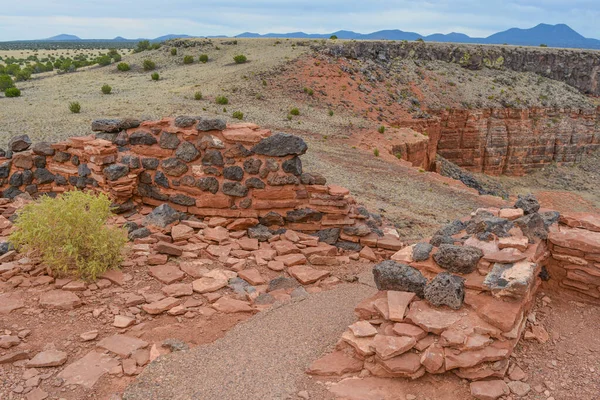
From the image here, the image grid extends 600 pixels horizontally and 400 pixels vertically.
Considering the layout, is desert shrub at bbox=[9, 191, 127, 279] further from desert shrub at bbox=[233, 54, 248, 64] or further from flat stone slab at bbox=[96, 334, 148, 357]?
desert shrub at bbox=[233, 54, 248, 64]

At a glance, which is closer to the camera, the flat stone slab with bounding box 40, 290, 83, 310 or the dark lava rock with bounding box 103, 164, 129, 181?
the flat stone slab with bounding box 40, 290, 83, 310

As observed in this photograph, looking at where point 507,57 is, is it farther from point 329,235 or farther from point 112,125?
point 112,125

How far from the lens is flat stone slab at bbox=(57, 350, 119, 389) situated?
4325mm

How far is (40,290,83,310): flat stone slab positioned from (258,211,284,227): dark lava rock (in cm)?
349

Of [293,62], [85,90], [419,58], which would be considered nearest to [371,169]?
[293,62]

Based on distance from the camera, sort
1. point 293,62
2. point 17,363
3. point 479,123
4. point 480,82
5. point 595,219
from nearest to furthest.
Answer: point 17,363, point 595,219, point 293,62, point 479,123, point 480,82

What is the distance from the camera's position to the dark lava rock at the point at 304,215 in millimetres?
8359

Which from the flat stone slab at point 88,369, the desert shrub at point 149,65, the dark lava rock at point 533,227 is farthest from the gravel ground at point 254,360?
the desert shrub at point 149,65

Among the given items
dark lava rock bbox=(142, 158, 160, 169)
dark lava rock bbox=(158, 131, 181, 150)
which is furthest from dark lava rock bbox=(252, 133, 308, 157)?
dark lava rock bbox=(142, 158, 160, 169)

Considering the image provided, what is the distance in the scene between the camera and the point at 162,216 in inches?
316

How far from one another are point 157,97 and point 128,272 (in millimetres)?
21559

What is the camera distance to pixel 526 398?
3891 millimetres

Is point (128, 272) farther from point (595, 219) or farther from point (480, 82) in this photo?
point (480, 82)

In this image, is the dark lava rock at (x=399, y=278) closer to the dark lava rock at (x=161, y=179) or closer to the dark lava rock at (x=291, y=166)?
the dark lava rock at (x=291, y=166)
